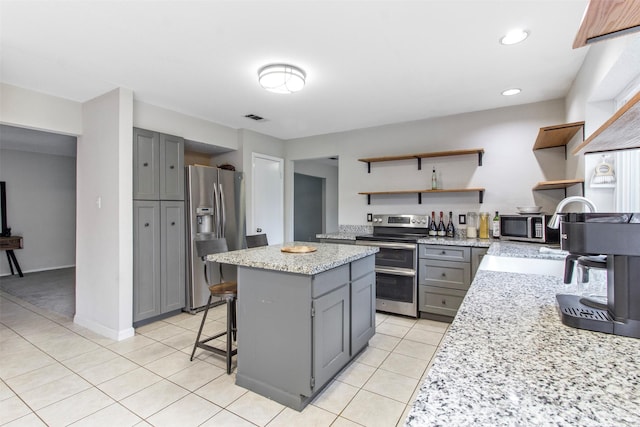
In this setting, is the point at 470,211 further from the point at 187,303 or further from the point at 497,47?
the point at 187,303

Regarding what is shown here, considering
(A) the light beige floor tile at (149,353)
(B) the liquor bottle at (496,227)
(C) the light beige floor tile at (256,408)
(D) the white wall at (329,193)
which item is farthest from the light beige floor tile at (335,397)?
(D) the white wall at (329,193)

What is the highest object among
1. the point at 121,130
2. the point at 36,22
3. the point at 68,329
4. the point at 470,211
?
the point at 36,22

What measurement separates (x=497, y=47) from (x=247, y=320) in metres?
2.71

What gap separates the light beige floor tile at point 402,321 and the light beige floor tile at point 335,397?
140 cm

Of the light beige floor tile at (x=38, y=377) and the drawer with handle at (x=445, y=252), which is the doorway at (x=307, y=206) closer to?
the drawer with handle at (x=445, y=252)

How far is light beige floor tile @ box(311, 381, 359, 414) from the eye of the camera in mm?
1983

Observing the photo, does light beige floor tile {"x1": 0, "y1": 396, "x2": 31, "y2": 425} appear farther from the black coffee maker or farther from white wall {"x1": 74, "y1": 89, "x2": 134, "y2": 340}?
the black coffee maker

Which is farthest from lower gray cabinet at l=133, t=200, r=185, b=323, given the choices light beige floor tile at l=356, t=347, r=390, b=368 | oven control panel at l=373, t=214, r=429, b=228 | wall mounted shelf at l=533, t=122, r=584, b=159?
wall mounted shelf at l=533, t=122, r=584, b=159

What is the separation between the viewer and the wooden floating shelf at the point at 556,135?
2.58 m

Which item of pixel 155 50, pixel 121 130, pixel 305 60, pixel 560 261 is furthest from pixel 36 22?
pixel 560 261

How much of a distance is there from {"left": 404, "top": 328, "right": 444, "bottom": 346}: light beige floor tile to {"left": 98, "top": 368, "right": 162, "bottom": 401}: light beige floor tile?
2.28 meters

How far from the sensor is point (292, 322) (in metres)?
1.97

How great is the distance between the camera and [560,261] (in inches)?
→ 94.1

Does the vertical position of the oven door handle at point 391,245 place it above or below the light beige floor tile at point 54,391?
above
